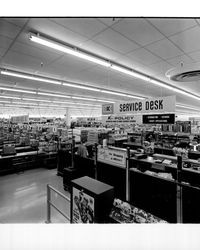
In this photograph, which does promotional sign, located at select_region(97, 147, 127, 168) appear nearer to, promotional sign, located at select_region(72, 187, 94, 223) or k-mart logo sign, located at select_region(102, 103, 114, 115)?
promotional sign, located at select_region(72, 187, 94, 223)

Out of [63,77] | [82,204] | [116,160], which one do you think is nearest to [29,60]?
[63,77]

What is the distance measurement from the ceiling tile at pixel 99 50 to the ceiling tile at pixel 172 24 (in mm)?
1527

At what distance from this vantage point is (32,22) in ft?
10.9

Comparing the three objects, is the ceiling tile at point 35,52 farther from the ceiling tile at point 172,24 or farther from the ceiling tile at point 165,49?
the ceiling tile at point 172,24

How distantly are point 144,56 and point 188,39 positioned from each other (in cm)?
137

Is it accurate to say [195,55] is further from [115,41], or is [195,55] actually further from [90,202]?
[90,202]

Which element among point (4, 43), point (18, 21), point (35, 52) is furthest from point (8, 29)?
point (35, 52)

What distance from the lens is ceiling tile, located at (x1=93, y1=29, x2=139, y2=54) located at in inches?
147

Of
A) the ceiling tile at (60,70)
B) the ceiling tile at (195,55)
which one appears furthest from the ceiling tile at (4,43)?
the ceiling tile at (195,55)

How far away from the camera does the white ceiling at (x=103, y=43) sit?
10.8 ft

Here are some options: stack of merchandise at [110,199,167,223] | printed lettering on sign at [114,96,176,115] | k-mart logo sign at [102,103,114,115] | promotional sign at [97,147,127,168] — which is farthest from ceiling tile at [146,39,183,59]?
stack of merchandise at [110,199,167,223]
